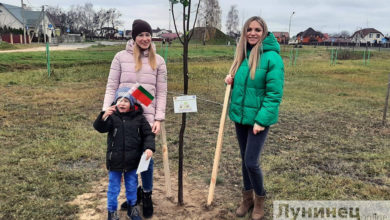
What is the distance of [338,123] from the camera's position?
7590 millimetres

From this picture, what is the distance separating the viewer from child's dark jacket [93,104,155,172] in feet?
9.22

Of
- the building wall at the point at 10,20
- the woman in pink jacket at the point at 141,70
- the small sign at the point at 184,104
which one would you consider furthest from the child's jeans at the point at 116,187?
the building wall at the point at 10,20

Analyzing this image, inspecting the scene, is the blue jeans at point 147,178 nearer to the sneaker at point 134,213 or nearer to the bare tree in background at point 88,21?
the sneaker at point 134,213

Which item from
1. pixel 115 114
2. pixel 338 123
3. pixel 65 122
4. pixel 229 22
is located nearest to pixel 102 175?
pixel 115 114

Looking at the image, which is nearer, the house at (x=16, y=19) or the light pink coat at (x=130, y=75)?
the light pink coat at (x=130, y=75)

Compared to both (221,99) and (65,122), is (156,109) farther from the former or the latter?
(221,99)

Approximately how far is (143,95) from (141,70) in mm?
253

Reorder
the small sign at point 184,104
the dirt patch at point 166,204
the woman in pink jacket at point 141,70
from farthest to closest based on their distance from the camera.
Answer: the dirt patch at point 166,204 → the small sign at point 184,104 → the woman in pink jacket at point 141,70

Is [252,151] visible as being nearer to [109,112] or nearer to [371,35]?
[109,112]

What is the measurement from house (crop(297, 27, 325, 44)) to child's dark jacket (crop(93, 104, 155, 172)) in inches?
3357

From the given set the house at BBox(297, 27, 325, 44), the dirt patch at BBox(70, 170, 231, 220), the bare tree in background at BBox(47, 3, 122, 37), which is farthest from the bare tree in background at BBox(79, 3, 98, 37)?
the dirt patch at BBox(70, 170, 231, 220)

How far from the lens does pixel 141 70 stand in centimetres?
292

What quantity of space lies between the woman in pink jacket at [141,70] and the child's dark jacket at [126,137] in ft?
0.41

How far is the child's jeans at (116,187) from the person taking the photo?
2.91 meters
